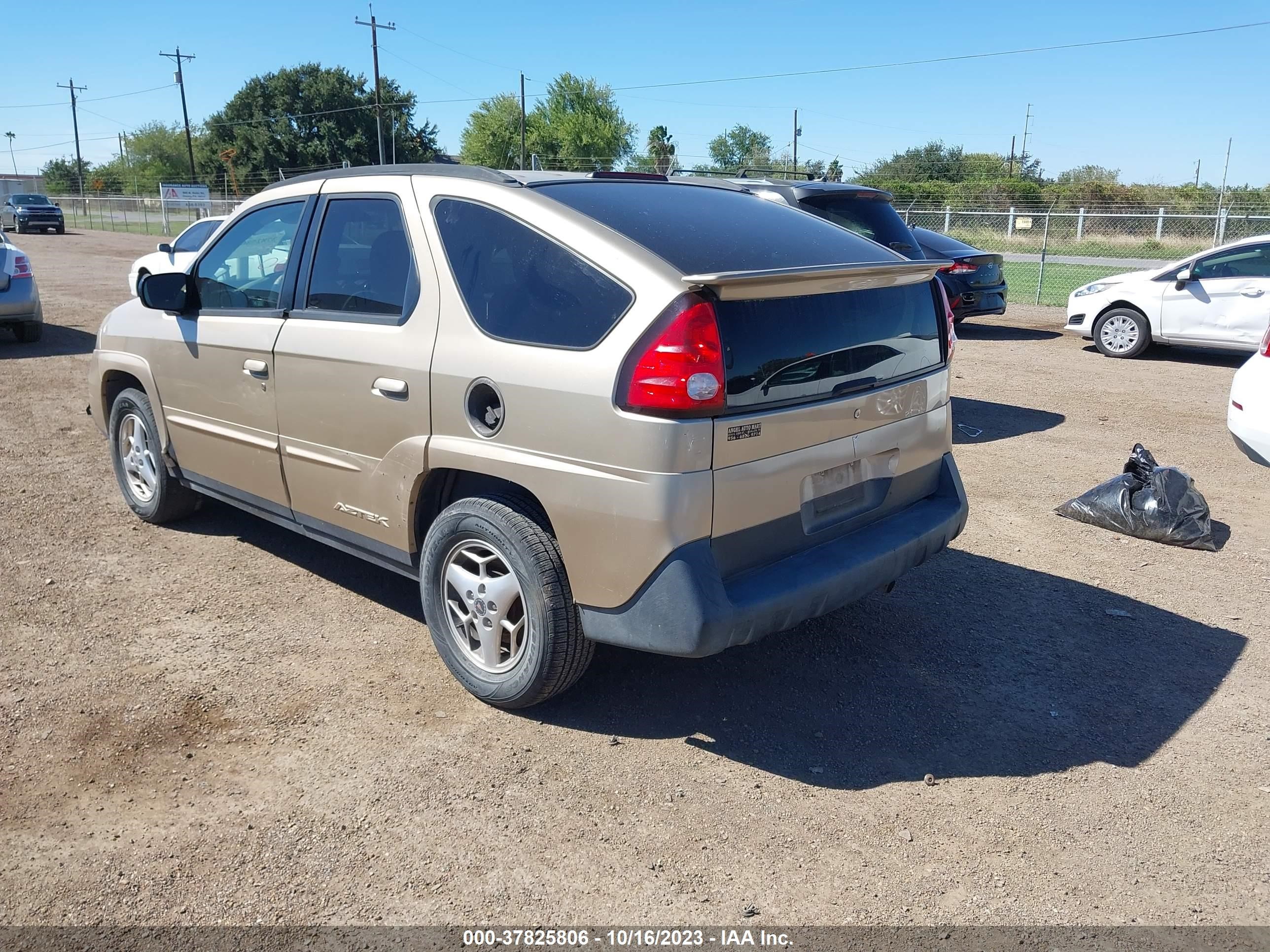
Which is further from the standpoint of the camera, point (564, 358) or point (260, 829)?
point (564, 358)

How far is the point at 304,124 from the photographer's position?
252ft

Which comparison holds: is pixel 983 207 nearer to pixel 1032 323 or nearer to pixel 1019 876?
pixel 1032 323

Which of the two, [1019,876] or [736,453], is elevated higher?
[736,453]

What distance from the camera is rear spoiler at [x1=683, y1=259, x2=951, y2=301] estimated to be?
3.12m

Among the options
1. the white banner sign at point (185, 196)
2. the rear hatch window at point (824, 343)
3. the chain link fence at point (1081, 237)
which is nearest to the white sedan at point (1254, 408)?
the rear hatch window at point (824, 343)

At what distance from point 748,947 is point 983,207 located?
40468mm

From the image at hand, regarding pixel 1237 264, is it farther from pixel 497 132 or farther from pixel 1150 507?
pixel 497 132

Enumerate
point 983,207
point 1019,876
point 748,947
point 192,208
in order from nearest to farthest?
point 748,947 → point 1019,876 → point 983,207 → point 192,208

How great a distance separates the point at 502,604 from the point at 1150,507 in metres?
4.04

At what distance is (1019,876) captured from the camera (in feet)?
9.51

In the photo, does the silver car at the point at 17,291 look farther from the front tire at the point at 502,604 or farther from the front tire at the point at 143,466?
the front tire at the point at 502,604

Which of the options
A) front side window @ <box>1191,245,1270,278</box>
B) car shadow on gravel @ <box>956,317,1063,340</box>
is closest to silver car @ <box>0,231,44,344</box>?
car shadow on gravel @ <box>956,317,1063,340</box>

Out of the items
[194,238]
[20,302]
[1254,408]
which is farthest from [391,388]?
[194,238]

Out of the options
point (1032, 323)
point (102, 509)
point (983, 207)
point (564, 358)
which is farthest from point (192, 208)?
point (564, 358)
